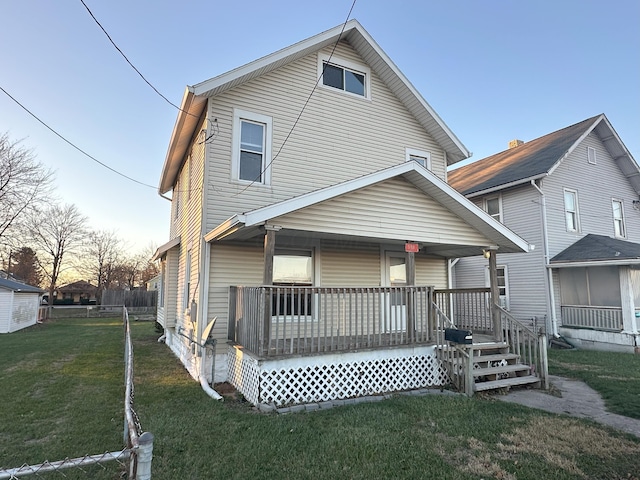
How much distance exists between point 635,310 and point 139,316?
29186 mm

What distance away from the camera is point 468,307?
898cm

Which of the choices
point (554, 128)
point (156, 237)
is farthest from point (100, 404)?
point (156, 237)

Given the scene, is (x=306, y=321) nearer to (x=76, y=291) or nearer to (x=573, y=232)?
(x=573, y=232)

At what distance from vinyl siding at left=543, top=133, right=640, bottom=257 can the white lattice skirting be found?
399 inches

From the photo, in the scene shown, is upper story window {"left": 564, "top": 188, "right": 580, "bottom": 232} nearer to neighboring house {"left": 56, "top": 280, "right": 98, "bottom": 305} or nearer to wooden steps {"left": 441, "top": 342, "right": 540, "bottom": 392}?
wooden steps {"left": 441, "top": 342, "right": 540, "bottom": 392}

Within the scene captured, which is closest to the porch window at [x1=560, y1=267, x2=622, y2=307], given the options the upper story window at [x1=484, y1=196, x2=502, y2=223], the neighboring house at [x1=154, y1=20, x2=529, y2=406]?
the upper story window at [x1=484, y1=196, x2=502, y2=223]

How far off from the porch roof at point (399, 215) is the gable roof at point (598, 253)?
6.42 metres

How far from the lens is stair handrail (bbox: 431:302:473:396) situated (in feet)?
21.8

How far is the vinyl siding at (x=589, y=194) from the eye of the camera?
48.0 ft

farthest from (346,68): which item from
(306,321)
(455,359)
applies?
(455,359)

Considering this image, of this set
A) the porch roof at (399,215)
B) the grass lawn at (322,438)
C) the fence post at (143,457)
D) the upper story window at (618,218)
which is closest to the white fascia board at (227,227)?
the porch roof at (399,215)

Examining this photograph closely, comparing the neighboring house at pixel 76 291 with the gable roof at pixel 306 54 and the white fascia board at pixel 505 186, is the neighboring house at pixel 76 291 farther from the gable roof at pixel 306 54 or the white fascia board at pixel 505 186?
the white fascia board at pixel 505 186

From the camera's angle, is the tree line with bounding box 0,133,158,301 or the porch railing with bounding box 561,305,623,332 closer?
the porch railing with bounding box 561,305,623,332

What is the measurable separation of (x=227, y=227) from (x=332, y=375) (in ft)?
10.4
